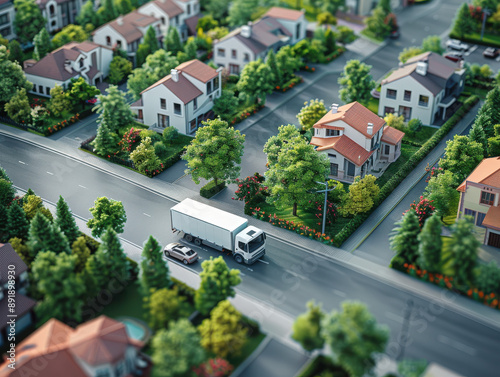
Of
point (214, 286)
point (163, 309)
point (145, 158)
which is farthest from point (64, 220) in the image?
point (214, 286)

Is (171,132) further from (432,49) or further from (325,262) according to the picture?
(432,49)

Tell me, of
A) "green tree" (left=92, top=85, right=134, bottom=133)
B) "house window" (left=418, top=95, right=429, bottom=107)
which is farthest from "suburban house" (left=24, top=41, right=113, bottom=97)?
"house window" (left=418, top=95, right=429, bottom=107)

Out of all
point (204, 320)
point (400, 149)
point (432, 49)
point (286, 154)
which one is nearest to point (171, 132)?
point (286, 154)

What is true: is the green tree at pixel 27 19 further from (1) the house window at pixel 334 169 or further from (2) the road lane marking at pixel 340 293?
(2) the road lane marking at pixel 340 293

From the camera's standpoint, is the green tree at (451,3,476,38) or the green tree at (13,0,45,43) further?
the green tree at (451,3,476,38)

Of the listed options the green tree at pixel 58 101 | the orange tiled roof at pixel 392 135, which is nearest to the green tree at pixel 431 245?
the orange tiled roof at pixel 392 135

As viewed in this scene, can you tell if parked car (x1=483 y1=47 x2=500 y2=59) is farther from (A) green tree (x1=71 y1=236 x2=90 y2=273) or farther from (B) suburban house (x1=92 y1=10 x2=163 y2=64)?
(A) green tree (x1=71 y1=236 x2=90 y2=273)
